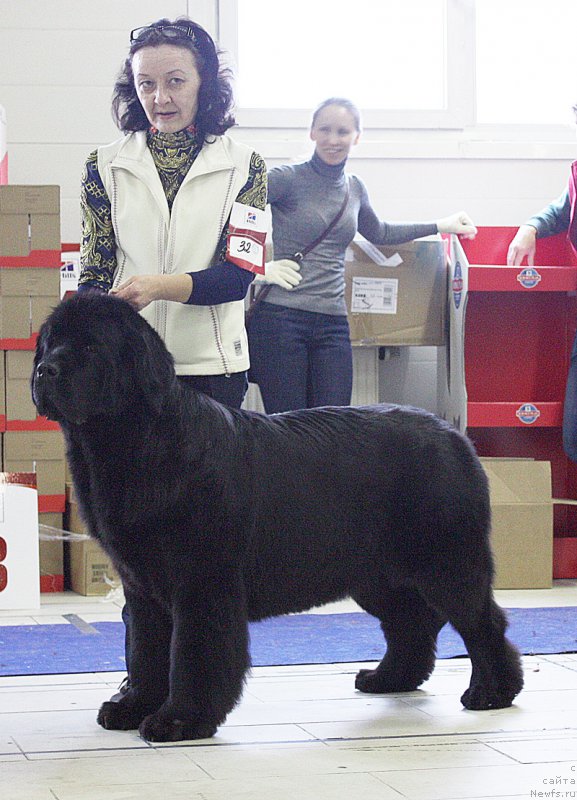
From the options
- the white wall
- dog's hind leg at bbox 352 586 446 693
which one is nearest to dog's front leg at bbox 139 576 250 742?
dog's hind leg at bbox 352 586 446 693

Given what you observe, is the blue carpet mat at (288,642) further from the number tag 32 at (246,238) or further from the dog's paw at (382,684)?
the number tag 32 at (246,238)

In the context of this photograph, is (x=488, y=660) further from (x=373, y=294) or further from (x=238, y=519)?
(x=373, y=294)

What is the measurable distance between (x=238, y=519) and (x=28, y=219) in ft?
8.79

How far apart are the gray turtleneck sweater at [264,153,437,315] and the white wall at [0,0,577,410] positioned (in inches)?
42.4

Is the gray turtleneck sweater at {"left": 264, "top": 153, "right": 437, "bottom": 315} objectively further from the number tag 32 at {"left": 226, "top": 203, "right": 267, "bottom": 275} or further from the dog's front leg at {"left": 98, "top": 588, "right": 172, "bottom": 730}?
the dog's front leg at {"left": 98, "top": 588, "right": 172, "bottom": 730}

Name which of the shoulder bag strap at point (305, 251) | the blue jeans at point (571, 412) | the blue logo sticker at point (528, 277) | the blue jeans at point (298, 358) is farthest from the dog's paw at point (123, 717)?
the blue logo sticker at point (528, 277)

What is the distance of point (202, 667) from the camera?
7.49ft

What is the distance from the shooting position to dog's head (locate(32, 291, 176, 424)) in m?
2.16

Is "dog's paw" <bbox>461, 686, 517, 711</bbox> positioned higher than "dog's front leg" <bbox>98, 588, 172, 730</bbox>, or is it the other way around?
"dog's front leg" <bbox>98, 588, 172, 730</bbox>

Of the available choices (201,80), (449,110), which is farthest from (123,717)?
(449,110)

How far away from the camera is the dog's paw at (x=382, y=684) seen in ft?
Result: 9.25

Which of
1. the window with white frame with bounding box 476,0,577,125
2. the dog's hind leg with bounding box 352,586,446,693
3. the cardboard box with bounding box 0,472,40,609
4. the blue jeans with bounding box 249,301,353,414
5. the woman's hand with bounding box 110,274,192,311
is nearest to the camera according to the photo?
the woman's hand with bounding box 110,274,192,311

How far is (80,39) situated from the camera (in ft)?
18.2

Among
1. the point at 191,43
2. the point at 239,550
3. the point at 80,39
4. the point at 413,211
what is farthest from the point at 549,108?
the point at 239,550
